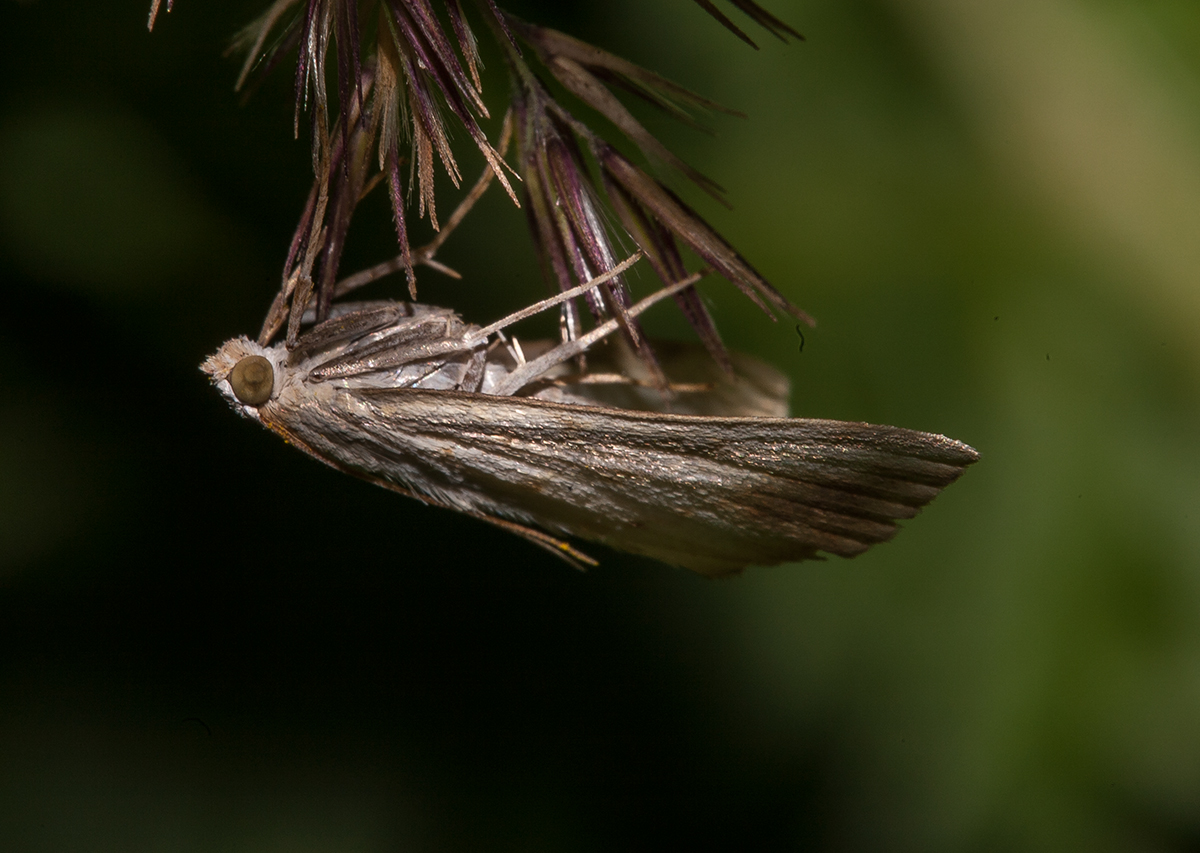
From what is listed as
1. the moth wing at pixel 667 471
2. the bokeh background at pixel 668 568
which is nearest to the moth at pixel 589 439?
the moth wing at pixel 667 471

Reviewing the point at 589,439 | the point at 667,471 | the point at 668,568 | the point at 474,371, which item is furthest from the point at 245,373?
the point at 668,568

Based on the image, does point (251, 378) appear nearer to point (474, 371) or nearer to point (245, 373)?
point (245, 373)

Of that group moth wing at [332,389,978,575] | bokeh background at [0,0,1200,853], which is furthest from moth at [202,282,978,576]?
bokeh background at [0,0,1200,853]

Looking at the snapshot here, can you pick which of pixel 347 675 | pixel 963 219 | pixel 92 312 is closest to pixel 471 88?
pixel 92 312

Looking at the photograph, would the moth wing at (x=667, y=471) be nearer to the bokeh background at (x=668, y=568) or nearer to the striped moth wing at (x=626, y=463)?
the striped moth wing at (x=626, y=463)

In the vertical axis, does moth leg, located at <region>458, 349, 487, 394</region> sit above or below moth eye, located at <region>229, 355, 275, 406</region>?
above

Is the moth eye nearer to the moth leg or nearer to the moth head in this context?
the moth head
